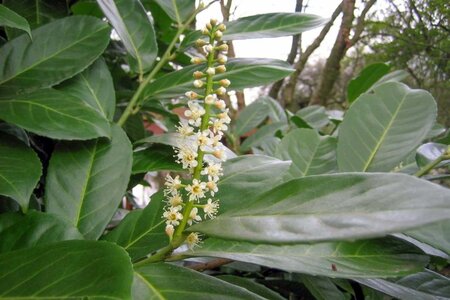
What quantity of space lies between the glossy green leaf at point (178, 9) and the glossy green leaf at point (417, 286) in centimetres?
65

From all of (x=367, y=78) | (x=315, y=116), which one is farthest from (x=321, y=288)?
(x=315, y=116)

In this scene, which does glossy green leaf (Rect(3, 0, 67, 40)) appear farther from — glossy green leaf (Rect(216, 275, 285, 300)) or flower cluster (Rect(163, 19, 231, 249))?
glossy green leaf (Rect(216, 275, 285, 300))

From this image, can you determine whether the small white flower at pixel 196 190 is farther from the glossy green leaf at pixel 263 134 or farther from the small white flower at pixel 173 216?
the glossy green leaf at pixel 263 134

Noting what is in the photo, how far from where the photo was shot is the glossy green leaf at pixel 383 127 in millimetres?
713

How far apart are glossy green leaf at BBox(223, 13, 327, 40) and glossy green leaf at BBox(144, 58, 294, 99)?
3.1 inches

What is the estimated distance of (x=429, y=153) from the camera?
736mm

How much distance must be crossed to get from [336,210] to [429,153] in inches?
17.1

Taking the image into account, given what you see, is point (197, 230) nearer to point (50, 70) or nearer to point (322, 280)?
point (322, 280)

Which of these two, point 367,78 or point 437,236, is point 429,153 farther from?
point 367,78

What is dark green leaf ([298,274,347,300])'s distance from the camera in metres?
0.61

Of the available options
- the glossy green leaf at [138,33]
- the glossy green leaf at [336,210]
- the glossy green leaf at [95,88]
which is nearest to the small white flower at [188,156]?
the glossy green leaf at [336,210]

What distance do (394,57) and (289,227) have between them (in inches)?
42.6

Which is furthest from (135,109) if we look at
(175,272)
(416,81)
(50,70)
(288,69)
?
(416,81)

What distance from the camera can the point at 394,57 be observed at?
1301 mm
